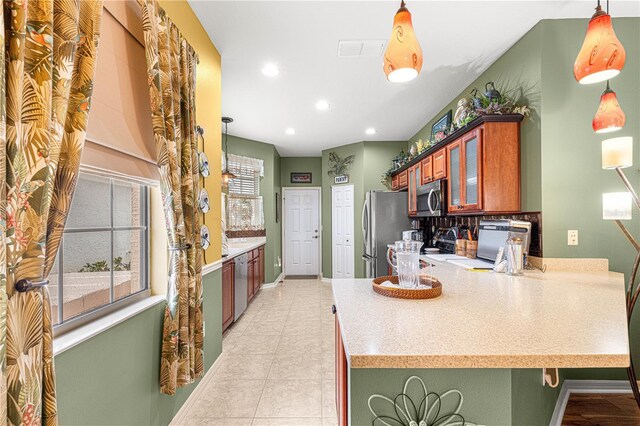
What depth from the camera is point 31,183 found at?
2.55ft

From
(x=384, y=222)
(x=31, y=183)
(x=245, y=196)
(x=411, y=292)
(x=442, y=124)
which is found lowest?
(x=411, y=292)

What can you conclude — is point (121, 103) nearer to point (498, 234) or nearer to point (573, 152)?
point (498, 234)

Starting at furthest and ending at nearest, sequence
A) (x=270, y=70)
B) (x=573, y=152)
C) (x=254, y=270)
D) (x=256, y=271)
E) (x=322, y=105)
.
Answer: (x=256, y=271)
(x=254, y=270)
(x=322, y=105)
(x=270, y=70)
(x=573, y=152)

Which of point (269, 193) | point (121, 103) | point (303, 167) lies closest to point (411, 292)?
point (121, 103)

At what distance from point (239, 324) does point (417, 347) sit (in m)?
3.20

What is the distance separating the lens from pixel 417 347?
2.85 feet

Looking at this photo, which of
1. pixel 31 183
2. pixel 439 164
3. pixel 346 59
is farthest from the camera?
pixel 439 164

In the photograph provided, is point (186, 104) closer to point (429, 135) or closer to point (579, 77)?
point (579, 77)

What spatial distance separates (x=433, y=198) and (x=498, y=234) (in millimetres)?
932

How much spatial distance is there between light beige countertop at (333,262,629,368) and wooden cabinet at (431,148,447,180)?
5.72ft

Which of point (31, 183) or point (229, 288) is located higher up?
point (31, 183)

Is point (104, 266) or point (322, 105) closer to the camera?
point (104, 266)

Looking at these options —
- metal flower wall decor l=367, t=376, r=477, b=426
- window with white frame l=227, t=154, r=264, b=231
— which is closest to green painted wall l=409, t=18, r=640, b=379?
metal flower wall decor l=367, t=376, r=477, b=426

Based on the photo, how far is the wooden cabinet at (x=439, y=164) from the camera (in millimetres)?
3145
